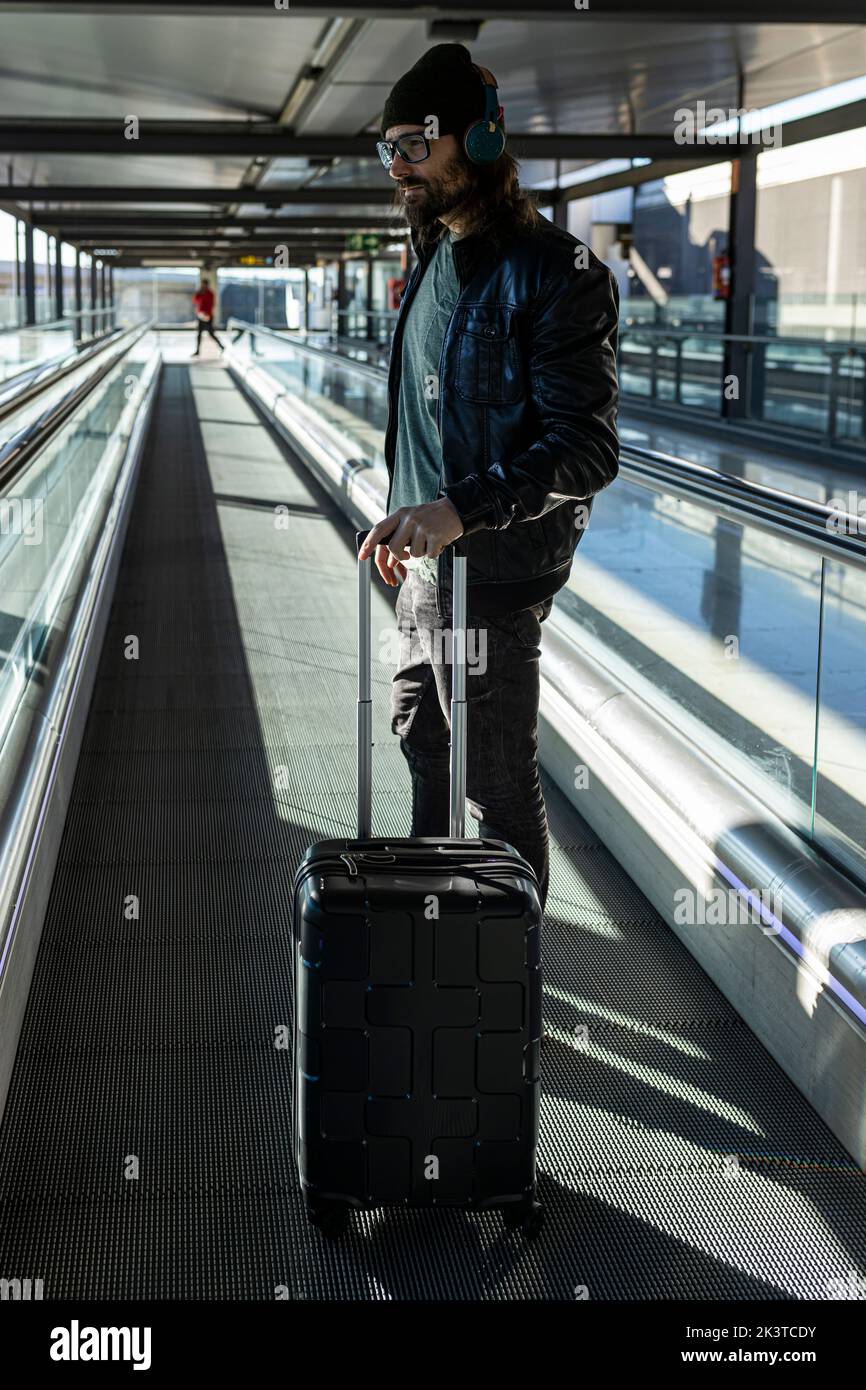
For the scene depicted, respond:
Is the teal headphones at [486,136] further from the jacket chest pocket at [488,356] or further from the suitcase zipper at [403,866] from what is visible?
the suitcase zipper at [403,866]

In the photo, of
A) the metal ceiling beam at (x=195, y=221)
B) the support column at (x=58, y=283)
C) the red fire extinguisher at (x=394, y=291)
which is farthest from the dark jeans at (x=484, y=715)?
the support column at (x=58, y=283)

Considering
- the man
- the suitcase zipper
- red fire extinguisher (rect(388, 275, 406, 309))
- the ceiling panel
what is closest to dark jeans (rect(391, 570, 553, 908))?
the man

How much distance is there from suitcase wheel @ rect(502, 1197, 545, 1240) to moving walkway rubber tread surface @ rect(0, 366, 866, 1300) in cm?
3

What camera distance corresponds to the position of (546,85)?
39.1ft

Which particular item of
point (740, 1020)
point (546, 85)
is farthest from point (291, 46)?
point (740, 1020)

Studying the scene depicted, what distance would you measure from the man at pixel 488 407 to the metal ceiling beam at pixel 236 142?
11.7m

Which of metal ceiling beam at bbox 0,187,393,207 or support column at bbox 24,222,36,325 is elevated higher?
metal ceiling beam at bbox 0,187,393,207

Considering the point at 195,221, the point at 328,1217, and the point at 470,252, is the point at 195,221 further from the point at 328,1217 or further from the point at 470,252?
the point at 328,1217

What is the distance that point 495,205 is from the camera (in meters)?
2.16

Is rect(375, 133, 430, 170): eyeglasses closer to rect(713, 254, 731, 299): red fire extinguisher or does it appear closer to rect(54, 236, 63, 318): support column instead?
rect(713, 254, 731, 299): red fire extinguisher

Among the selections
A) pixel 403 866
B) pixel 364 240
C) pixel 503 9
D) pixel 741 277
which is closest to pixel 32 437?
pixel 403 866

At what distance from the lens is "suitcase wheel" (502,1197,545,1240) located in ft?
6.96

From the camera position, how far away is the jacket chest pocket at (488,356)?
213cm

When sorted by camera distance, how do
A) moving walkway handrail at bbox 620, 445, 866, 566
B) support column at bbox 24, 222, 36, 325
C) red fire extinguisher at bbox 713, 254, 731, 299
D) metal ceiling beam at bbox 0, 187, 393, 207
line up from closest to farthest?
moving walkway handrail at bbox 620, 445, 866, 566, red fire extinguisher at bbox 713, 254, 731, 299, metal ceiling beam at bbox 0, 187, 393, 207, support column at bbox 24, 222, 36, 325
